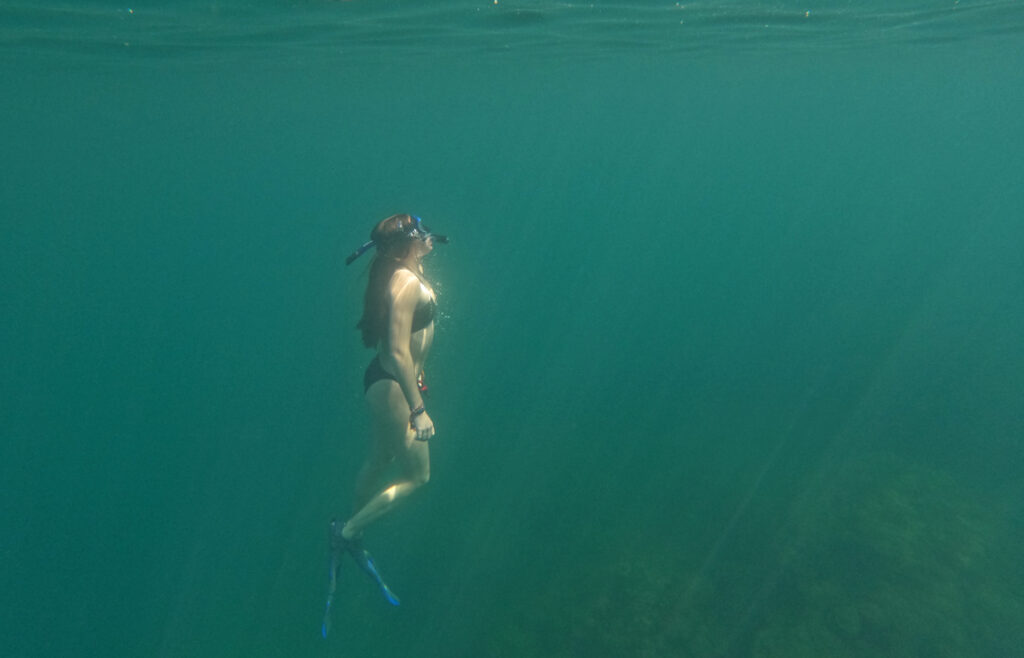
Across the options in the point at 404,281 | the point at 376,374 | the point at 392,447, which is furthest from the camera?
the point at 392,447

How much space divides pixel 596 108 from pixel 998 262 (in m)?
28.3

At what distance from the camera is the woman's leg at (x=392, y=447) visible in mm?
4793

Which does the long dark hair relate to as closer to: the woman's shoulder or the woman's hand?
the woman's shoulder

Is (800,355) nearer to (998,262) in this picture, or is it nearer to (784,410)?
(784,410)

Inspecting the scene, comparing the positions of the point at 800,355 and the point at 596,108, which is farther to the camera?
the point at 596,108

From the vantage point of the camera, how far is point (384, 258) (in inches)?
171

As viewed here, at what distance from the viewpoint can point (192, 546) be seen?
8.66m

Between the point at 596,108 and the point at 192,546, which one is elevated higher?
the point at 596,108

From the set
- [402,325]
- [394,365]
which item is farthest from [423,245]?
[394,365]

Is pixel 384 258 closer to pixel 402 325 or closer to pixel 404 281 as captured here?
pixel 404 281

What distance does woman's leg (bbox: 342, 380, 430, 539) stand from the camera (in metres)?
4.79

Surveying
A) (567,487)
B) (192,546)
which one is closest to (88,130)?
(192,546)

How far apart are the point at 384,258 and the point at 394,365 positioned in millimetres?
802

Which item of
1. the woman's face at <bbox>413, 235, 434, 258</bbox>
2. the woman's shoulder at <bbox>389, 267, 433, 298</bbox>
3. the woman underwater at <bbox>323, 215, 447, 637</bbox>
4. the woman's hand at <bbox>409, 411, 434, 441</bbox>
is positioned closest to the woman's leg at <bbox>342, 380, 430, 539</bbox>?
the woman underwater at <bbox>323, 215, 447, 637</bbox>
